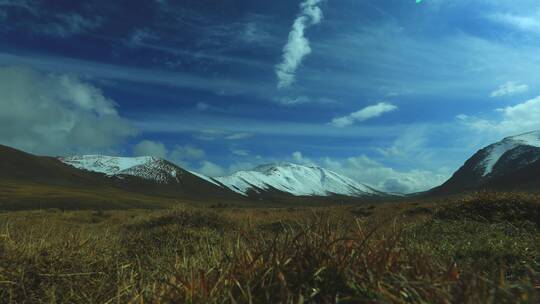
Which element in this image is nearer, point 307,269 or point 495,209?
point 307,269

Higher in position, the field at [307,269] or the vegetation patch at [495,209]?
the vegetation patch at [495,209]

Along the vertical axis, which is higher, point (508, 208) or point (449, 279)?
point (508, 208)

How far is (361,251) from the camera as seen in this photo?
3635 mm

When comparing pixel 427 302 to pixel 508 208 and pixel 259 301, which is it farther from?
pixel 508 208

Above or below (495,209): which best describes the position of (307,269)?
below

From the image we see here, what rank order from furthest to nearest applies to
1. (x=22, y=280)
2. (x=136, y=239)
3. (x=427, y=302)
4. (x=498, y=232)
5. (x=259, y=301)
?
(x=136, y=239), (x=498, y=232), (x=22, y=280), (x=259, y=301), (x=427, y=302)

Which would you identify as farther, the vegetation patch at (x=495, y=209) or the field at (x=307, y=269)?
the vegetation patch at (x=495, y=209)

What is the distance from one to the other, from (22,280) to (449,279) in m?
4.58

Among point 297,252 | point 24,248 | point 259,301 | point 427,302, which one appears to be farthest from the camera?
point 24,248

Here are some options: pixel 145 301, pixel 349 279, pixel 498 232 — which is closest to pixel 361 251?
pixel 349 279

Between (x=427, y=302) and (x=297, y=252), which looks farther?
(x=297, y=252)

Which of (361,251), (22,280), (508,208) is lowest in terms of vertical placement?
(22,280)

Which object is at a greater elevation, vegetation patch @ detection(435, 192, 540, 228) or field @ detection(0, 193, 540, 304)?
vegetation patch @ detection(435, 192, 540, 228)

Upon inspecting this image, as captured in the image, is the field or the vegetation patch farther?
the vegetation patch
